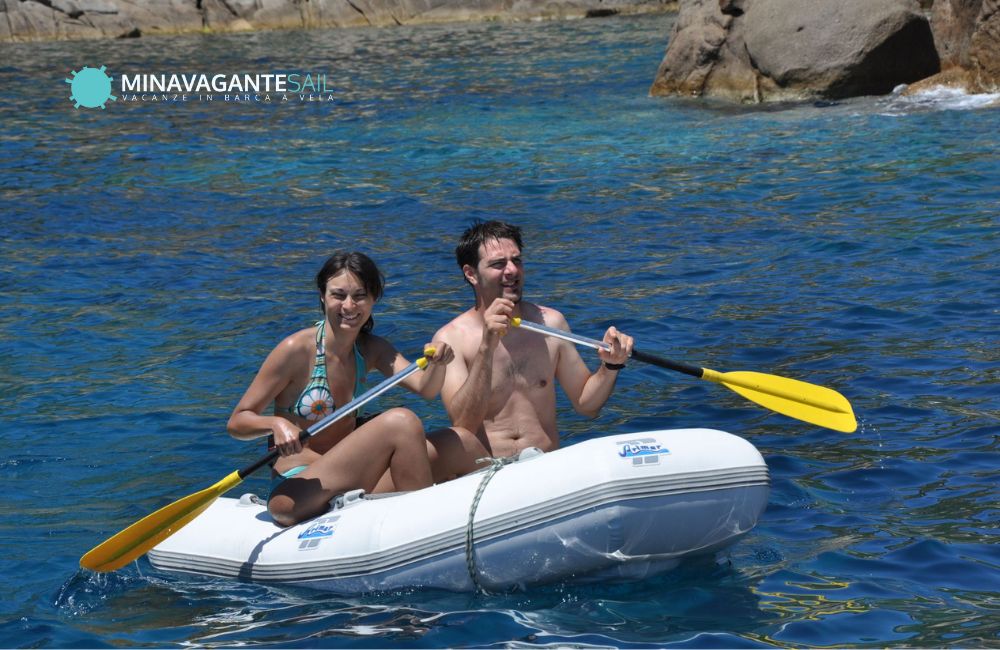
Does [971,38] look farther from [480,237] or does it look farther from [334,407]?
[334,407]

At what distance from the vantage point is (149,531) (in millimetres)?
5094

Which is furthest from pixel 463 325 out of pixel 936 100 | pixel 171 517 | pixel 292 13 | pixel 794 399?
pixel 292 13

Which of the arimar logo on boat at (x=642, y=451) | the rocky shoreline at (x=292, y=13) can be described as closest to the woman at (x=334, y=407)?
the arimar logo on boat at (x=642, y=451)

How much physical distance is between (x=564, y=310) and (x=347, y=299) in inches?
156

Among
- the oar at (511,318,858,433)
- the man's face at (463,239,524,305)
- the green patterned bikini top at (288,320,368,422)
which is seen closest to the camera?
the man's face at (463,239,524,305)

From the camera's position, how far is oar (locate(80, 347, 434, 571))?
5.02 m

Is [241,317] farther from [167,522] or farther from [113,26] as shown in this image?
[113,26]

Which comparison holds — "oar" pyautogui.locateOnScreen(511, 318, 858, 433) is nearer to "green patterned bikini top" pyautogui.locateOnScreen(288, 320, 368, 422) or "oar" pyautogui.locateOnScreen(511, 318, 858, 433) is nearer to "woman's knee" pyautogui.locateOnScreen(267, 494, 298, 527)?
"green patterned bikini top" pyautogui.locateOnScreen(288, 320, 368, 422)

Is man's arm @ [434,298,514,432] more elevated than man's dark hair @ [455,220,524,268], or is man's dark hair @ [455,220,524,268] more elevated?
man's dark hair @ [455,220,524,268]

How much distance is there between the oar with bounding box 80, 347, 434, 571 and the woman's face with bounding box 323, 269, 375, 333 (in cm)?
33

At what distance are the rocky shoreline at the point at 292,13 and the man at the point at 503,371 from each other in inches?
1119

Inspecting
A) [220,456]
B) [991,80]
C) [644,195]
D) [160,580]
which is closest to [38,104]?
[644,195]

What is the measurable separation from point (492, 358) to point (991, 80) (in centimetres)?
1204

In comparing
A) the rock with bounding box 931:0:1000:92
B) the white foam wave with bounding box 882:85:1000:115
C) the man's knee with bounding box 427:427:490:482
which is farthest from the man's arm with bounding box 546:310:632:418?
the rock with bounding box 931:0:1000:92
